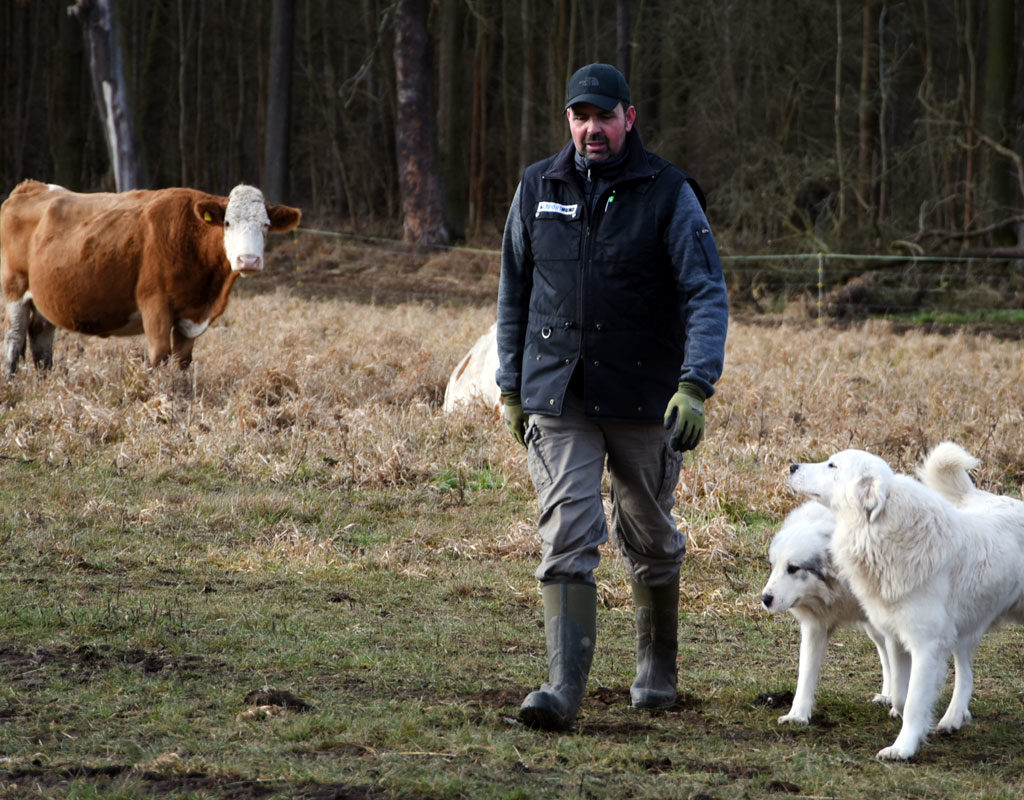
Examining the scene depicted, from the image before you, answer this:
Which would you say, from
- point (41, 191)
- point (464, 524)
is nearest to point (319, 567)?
point (464, 524)

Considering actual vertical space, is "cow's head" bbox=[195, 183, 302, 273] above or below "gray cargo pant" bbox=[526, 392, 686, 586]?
above

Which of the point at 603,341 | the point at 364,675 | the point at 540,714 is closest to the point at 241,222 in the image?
the point at 364,675

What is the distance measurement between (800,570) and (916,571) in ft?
1.70

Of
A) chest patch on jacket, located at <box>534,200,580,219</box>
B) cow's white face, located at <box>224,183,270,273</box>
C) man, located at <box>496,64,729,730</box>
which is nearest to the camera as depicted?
man, located at <box>496,64,729,730</box>

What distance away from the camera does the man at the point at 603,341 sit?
450 cm

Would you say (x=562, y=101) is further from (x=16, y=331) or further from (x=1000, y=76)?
(x=16, y=331)

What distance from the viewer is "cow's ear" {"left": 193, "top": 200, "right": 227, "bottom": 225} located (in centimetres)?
1068

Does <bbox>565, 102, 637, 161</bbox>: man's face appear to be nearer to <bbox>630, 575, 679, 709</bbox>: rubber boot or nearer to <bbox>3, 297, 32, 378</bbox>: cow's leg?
<bbox>630, 575, 679, 709</bbox>: rubber boot

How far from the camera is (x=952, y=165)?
27781 mm

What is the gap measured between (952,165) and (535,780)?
26770 millimetres

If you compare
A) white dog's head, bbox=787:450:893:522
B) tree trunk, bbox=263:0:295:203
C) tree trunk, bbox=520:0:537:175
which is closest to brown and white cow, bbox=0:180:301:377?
white dog's head, bbox=787:450:893:522

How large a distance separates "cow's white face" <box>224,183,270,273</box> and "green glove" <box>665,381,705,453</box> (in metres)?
6.79

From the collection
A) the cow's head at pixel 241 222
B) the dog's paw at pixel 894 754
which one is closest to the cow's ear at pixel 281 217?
the cow's head at pixel 241 222

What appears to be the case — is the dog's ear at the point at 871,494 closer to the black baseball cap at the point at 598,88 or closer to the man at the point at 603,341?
the man at the point at 603,341
